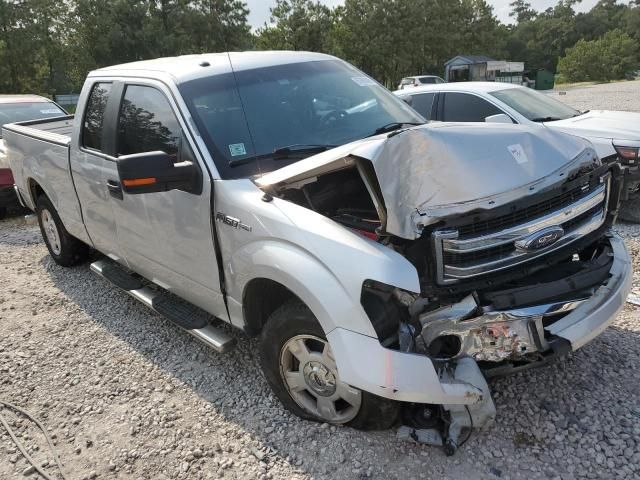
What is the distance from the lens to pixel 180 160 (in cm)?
A: 329

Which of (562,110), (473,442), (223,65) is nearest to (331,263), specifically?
(473,442)

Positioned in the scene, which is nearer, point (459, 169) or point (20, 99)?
point (459, 169)

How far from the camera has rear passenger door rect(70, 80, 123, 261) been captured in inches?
159

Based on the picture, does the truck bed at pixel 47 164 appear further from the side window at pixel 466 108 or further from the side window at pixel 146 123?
the side window at pixel 466 108

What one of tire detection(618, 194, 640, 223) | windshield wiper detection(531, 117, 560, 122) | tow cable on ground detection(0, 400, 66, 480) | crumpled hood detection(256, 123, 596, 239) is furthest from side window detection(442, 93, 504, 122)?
tow cable on ground detection(0, 400, 66, 480)

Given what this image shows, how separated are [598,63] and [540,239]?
6172 centimetres

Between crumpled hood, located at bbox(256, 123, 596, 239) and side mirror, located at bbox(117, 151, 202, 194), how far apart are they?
A: 0.51 metres

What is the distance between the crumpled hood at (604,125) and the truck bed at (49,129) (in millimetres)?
5594

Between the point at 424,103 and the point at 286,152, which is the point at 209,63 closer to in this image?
the point at 286,152

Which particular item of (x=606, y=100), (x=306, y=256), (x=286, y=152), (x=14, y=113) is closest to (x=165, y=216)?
(x=286, y=152)

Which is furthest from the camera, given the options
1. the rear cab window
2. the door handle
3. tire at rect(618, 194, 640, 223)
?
→ tire at rect(618, 194, 640, 223)

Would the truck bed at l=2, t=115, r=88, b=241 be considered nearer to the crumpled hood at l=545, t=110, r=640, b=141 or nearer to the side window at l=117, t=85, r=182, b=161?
the side window at l=117, t=85, r=182, b=161

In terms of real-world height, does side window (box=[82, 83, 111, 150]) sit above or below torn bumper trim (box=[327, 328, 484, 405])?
above

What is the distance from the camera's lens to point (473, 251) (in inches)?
95.0
